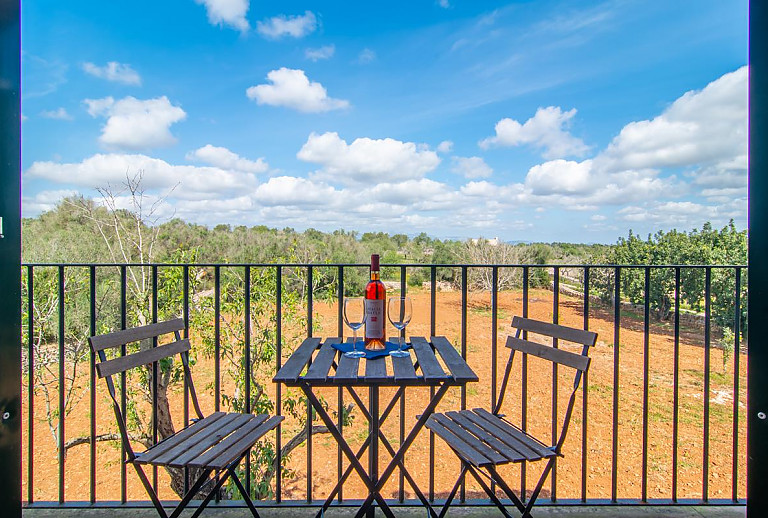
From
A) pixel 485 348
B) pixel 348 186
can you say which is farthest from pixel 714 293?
pixel 348 186

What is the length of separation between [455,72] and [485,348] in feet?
43.3

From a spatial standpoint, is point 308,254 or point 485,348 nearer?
point 308,254

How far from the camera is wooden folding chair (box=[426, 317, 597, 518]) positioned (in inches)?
58.8

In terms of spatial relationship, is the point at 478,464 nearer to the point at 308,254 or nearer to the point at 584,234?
the point at 308,254

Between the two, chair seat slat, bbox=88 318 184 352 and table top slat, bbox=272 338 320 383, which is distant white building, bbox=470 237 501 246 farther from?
chair seat slat, bbox=88 318 184 352

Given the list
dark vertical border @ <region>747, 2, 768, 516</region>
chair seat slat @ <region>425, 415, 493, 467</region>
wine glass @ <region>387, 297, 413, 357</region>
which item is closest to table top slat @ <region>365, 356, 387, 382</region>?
wine glass @ <region>387, 297, 413, 357</region>

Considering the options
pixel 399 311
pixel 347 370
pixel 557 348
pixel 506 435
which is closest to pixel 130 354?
pixel 347 370

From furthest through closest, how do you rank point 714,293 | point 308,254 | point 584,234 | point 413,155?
point 413,155, point 714,293, point 584,234, point 308,254

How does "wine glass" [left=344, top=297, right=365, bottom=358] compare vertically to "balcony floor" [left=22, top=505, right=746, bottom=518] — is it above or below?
above

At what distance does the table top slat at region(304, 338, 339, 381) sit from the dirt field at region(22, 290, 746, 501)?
11.2ft

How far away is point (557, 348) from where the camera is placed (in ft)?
5.99

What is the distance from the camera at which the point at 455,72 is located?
2025 centimetres

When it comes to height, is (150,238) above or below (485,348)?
above

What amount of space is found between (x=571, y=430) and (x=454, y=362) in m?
14.1
